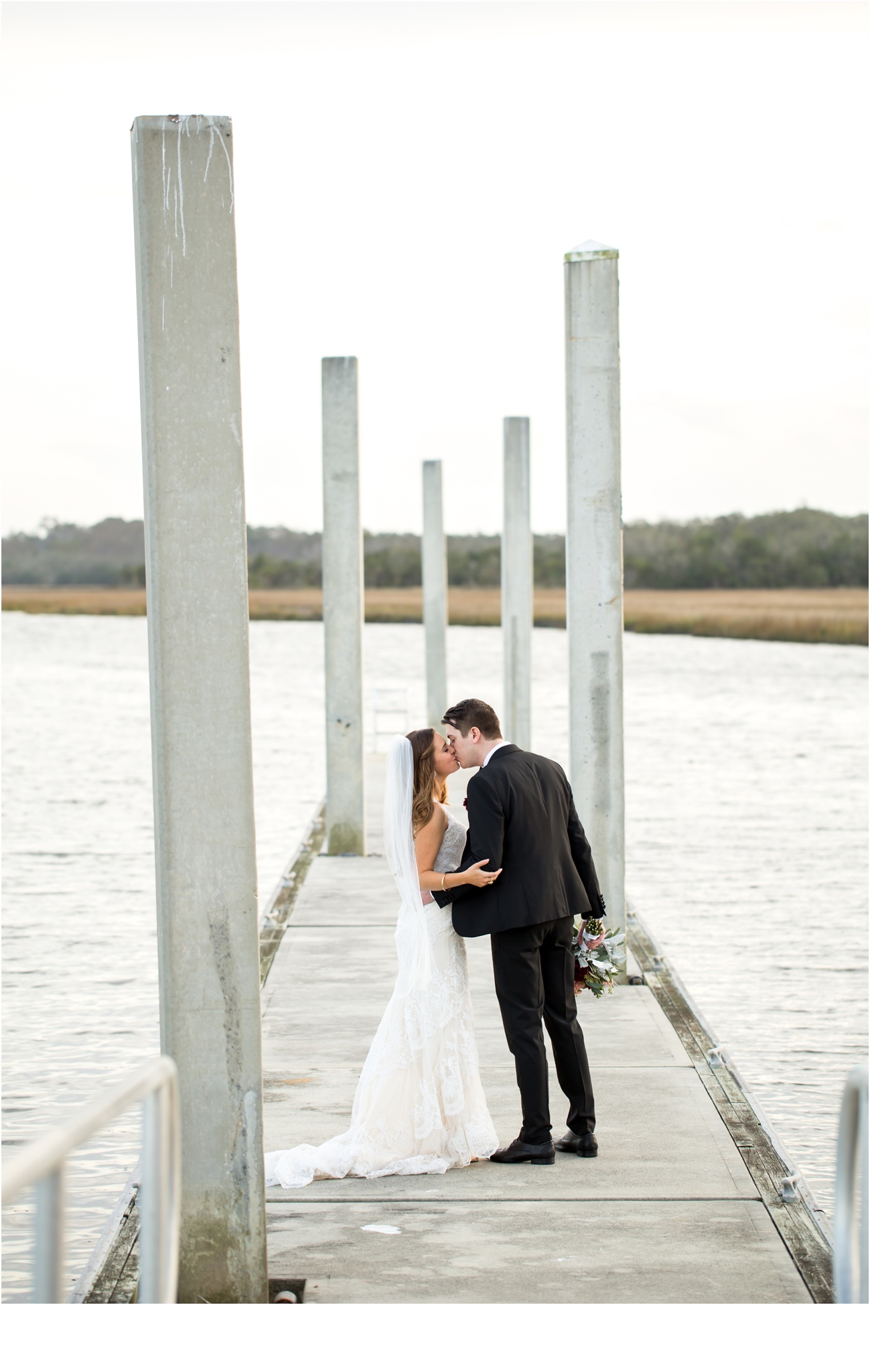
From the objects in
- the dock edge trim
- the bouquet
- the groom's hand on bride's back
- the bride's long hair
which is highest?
the bride's long hair

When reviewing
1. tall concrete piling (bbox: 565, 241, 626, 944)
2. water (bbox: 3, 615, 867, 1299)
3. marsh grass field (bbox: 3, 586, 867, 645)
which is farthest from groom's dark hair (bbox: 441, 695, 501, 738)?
marsh grass field (bbox: 3, 586, 867, 645)

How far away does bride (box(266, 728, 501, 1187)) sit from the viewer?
217 inches

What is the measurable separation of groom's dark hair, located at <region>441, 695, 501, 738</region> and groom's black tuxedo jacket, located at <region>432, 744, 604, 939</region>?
9 cm

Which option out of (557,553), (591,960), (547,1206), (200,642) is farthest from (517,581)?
(557,553)

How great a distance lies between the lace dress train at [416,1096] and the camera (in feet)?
18.1

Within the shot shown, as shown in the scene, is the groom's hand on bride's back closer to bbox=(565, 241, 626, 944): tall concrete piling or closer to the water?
the water

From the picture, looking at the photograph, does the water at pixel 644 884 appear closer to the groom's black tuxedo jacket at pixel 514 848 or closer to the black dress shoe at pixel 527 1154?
the black dress shoe at pixel 527 1154

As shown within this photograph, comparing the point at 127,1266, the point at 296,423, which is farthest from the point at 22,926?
the point at 296,423

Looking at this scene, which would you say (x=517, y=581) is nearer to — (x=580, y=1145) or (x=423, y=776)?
(x=423, y=776)

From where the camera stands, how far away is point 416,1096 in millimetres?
5543

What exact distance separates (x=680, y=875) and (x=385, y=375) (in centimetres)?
3317

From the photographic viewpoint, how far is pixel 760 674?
55281mm

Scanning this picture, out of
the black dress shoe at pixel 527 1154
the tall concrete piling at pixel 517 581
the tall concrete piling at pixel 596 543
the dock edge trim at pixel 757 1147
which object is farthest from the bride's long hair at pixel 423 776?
the tall concrete piling at pixel 517 581
